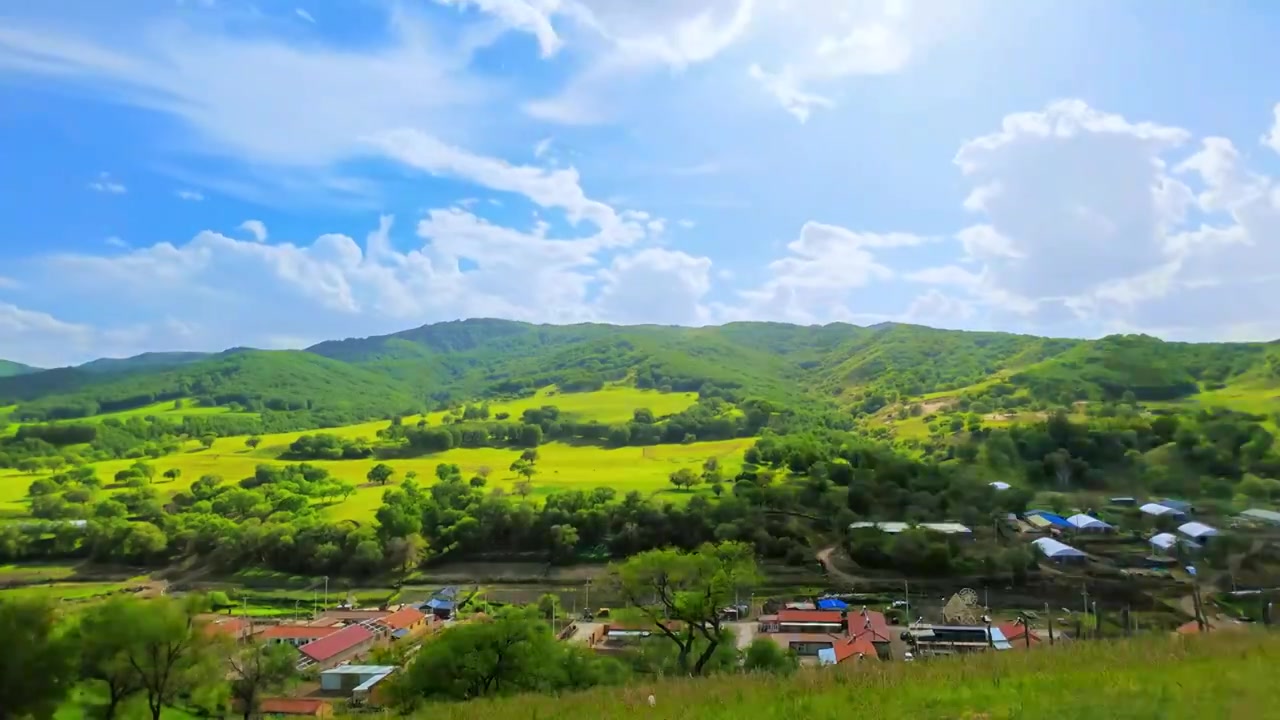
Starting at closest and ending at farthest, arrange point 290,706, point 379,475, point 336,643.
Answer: point 290,706, point 336,643, point 379,475

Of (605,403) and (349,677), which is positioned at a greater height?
(605,403)

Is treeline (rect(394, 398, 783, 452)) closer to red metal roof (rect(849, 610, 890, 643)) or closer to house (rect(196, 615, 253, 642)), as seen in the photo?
house (rect(196, 615, 253, 642))

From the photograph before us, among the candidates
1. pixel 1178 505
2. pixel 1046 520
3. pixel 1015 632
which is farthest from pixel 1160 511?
pixel 1015 632

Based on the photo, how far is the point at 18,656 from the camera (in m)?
13.9

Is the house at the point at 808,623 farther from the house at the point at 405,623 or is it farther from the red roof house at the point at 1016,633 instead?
the house at the point at 405,623

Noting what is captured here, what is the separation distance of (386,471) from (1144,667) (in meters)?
53.6

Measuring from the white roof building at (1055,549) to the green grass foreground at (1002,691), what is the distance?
23.7 meters

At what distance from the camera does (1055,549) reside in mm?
28094

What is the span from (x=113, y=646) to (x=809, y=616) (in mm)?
19228

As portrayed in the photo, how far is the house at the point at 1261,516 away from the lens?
23328 millimetres

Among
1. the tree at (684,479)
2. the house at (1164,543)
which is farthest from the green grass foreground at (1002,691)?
the tree at (684,479)

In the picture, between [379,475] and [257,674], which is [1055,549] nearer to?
[257,674]

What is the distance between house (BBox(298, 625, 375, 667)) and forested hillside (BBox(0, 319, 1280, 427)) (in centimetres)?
4435

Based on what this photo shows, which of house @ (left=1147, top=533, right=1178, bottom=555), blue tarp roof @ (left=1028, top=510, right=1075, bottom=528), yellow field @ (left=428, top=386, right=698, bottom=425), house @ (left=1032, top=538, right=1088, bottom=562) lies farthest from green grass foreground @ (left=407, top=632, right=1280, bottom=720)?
yellow field @ (left=428, top=386, right=698, bottom=425)
